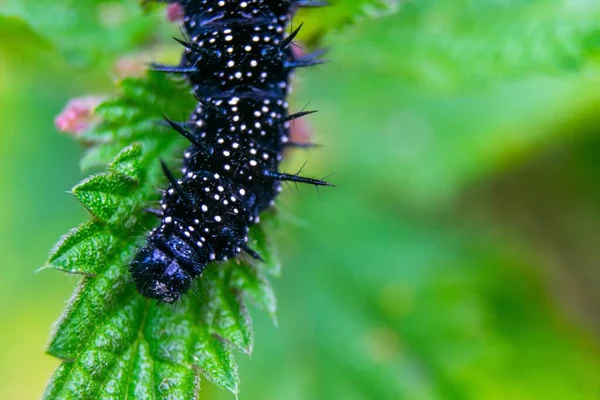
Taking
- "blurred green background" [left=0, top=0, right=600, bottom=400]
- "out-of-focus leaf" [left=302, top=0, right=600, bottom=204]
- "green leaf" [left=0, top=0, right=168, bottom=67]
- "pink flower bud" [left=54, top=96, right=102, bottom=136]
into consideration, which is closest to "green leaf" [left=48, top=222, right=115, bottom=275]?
"pink flower bud" [left=54, top=96, right=102, bottom=136]

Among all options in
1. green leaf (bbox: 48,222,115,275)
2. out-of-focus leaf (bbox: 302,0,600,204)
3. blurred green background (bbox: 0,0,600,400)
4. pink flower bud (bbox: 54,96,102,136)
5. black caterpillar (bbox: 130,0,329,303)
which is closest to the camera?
green leaf (bbox: 48,222,115,275)

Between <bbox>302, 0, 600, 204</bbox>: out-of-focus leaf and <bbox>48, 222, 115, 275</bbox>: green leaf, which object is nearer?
<bbox>48, 222, 115, 275</bbox>: green leaf

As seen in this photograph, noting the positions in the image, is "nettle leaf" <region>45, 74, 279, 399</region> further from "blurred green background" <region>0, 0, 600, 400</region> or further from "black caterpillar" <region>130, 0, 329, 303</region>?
"blurred green background" <region>0, 0, 600, 400</region>

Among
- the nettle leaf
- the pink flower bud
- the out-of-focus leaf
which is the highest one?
the out-of-focus leaf

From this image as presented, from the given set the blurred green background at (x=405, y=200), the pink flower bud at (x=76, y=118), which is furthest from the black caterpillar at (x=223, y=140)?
the blurred green background at (x=405, y=200)

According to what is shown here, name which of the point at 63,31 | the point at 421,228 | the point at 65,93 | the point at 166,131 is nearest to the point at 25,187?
the point at 65,93

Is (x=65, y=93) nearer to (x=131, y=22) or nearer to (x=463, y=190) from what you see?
(x=131, y=22)
